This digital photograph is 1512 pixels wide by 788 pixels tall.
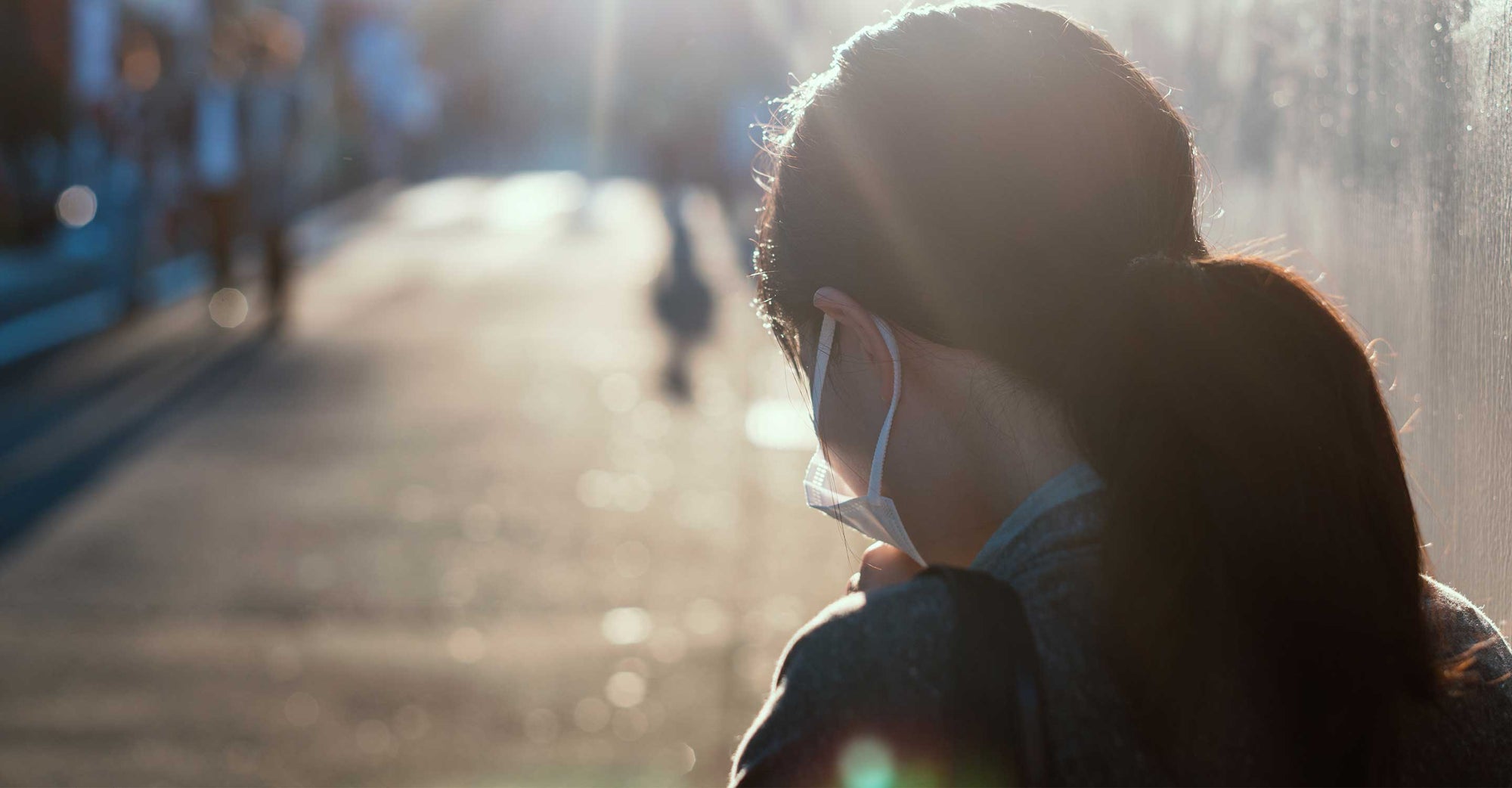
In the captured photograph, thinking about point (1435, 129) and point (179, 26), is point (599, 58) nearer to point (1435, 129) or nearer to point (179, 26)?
point (179, 26)

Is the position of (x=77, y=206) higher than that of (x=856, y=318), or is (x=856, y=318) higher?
(x=856, y=318)

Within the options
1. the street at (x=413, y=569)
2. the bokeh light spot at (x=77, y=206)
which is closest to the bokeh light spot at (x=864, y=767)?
the street at (x=413, y=569)

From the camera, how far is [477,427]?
7883mm

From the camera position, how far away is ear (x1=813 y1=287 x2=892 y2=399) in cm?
140

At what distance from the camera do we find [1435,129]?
6.57ft

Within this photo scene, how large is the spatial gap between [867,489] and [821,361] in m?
0.18

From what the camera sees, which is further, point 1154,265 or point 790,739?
point 1154,265

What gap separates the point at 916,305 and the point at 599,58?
5130 centimetres

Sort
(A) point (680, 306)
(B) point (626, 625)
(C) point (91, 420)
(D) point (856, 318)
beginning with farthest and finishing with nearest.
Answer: (A) point (680, 306) < (C) point (91, 420) < (B) point (626, 625) < (D) point (856, 318)

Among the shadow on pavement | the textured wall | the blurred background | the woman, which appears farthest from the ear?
the shadow on pavement

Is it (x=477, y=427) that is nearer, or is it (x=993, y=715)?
(x=993, y=715)

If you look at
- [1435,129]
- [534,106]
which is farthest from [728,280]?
[534,106]

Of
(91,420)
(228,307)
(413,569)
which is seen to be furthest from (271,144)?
(413,569)

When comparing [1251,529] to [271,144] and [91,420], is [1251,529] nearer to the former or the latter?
[91,420]
